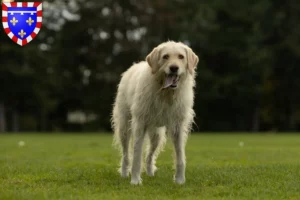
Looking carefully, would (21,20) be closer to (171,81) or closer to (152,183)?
(171,81)

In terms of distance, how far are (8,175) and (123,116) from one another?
2.26 m

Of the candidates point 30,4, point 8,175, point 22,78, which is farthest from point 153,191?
point 22,78

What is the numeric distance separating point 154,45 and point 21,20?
32498 millimetres

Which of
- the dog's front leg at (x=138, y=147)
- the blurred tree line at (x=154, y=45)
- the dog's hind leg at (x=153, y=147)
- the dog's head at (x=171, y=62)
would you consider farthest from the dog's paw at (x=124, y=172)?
the blurred tree line at (x=154, y=45)

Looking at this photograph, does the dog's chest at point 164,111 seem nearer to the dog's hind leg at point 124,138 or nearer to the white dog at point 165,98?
the white dog at point 165,98

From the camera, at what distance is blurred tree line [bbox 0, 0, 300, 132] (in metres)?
41.2

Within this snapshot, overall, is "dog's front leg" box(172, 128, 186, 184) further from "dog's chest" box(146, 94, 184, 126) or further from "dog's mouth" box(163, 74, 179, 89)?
"dog's mouth" box(163, 74, 179, 89)

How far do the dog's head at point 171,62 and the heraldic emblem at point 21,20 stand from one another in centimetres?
235

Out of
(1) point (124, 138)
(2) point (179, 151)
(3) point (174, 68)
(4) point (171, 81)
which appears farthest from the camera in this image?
(1) point (124, 138)

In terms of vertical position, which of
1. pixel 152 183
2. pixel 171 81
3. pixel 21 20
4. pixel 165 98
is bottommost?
pixel 152 183

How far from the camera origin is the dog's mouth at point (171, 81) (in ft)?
25.8

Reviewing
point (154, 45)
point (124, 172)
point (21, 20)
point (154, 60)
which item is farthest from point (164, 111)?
point (154, 45)

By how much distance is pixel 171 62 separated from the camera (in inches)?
306

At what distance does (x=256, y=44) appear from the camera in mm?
42406
